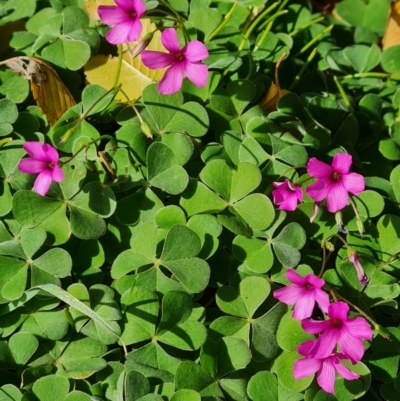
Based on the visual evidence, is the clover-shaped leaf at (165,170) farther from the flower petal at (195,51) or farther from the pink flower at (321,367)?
the pink flower at (321,367)

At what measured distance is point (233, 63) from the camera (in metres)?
1.83

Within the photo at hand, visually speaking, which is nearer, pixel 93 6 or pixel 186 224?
pixel 186 224

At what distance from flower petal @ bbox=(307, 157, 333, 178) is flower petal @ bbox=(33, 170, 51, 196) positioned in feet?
2.21

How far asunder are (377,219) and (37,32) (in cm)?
123

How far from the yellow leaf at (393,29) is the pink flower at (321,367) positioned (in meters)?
1.23

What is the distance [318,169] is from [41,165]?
0.72 m

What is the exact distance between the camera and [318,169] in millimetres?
1561

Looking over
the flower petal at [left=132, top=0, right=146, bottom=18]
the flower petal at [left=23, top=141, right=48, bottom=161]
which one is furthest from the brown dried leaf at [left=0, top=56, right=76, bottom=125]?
the flower petal at [left=132, top=0, right=146, bottom=18]

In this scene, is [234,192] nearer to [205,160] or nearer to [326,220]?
[205,160]

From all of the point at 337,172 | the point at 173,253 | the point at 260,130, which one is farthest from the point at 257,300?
the point at 260,130

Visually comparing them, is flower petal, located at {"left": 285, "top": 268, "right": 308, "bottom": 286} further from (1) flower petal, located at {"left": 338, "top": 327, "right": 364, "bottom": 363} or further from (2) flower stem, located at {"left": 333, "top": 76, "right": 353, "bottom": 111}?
(2) flower stem, located at {"left": 333, "top": 76, "right": 353, "bottom": 111}

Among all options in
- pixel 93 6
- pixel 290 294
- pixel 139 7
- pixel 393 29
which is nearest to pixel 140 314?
pixel 290 294

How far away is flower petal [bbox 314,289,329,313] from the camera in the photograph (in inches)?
57.6

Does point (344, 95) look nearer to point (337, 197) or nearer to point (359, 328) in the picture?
point (337, 197)
